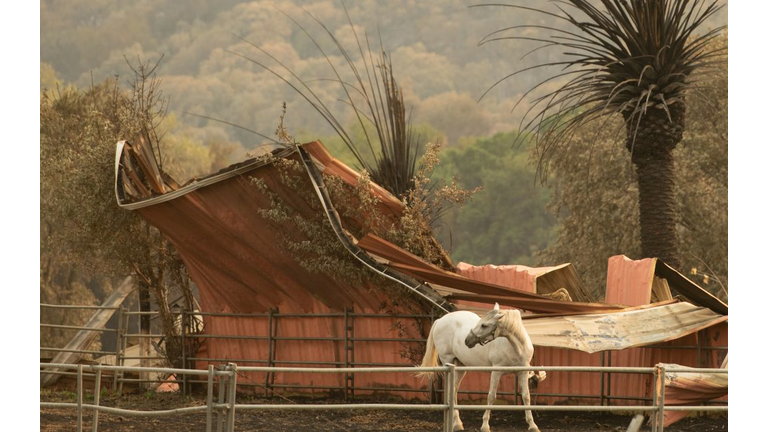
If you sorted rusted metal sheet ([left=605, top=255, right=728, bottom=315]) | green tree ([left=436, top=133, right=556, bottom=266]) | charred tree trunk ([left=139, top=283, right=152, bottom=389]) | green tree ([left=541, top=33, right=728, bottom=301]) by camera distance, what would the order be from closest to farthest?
rusted metal sheet ([left=605, top=255, right=728, bottom=315]) → charred tree trunk ([left=139, top=283, right=152, bottom=389]) → green tree ([left=541, top=33, right=728, bottom=301]) → green tree ([left=436, top=133, right=556, bottom=266])

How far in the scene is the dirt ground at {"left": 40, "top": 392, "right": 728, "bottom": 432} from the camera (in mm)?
10680

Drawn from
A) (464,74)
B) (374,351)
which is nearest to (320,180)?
(374,351)

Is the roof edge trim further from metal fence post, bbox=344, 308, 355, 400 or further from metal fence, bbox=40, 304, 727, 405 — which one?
metal fence post, bbox=344, 308, 355, 400

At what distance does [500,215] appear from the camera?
212 ft

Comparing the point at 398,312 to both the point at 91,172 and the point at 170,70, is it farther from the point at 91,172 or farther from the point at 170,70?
the point at 170,70

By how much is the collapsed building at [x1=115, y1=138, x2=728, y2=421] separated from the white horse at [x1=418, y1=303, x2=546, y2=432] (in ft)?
2.46

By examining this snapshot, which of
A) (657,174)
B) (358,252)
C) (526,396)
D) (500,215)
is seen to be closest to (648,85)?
(657,174)

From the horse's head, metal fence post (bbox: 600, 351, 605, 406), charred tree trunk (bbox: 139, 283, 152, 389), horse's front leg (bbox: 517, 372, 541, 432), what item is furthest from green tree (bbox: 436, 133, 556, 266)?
the horse's head

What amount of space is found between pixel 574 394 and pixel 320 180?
14.3ft

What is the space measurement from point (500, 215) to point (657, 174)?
2046 inches

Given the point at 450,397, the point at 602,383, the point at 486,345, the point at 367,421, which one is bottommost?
the point at 367,421

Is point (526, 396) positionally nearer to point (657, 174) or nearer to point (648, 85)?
point (657, 174)

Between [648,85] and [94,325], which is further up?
[648,85]

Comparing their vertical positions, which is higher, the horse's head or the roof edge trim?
the roof edge trim
